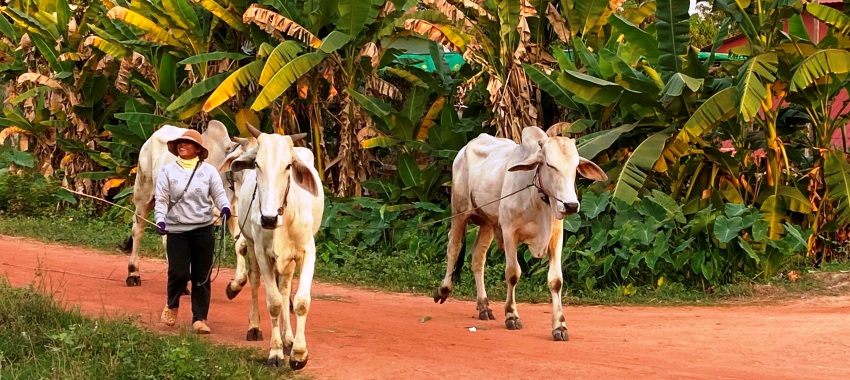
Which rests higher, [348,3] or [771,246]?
[348,3]

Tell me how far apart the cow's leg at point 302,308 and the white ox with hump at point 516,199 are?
6.72 ft

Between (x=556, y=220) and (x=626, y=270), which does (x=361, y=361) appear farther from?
(x=626, y=270)

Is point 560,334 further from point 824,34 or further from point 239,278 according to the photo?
point 824,34

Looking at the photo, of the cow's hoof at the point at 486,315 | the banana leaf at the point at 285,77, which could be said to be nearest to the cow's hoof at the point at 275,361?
the cow's hoof at the point at 486,315

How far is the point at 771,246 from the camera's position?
36.6 feet

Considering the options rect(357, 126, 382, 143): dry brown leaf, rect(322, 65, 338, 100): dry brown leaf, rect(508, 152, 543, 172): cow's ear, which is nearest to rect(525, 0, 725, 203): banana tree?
rect(357, 126, 382, 143): dry brown leaf

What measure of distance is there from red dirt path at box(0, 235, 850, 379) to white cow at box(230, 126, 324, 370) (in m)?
0.30

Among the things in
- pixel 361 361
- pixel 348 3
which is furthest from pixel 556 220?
pixel 348 3

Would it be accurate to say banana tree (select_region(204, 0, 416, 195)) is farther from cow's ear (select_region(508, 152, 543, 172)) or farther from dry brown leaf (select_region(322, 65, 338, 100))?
cow's ear (select_region(508, 152, 543, 172))

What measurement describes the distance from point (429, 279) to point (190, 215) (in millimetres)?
4602

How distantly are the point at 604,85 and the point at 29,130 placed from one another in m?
10.5

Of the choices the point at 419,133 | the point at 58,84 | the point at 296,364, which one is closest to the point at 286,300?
the point at 296,364

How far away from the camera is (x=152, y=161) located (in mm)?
10742

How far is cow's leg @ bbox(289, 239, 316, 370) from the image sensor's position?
22.2 feet
